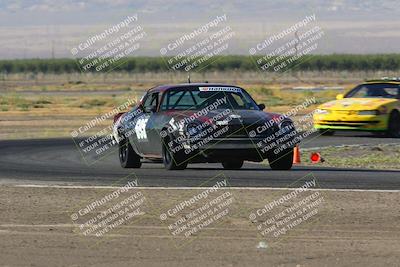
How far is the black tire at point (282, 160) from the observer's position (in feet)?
61.2

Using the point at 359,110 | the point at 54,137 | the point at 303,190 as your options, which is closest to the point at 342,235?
the point at 303,190

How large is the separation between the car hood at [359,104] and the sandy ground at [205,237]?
13359 millimetres

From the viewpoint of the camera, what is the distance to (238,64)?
6545 inches

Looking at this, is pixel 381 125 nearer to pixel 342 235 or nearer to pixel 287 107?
pixel 342 235

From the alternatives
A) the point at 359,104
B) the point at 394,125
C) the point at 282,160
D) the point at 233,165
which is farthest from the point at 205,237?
the point at 394,125

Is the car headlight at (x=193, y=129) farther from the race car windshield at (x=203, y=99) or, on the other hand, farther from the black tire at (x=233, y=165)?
the black tire at (x=233, y=165)

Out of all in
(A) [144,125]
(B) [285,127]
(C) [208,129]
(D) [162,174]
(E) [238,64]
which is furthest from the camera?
(E) [238,64]

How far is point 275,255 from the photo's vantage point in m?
10.4

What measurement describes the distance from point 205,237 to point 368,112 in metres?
17.3

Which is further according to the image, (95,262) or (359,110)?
(359,110)

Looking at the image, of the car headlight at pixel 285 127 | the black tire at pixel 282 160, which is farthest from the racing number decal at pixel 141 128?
the car headlight at pixel 285 127

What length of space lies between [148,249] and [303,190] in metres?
5.06

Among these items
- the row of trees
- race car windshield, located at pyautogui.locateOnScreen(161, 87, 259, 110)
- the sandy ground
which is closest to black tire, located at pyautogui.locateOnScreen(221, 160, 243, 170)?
race car windshield, located at pyautogui.locateOnScreen(161, 87, 259, 110)

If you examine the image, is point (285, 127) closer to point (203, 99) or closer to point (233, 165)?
point (203, 99)
